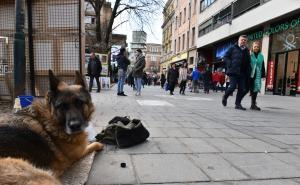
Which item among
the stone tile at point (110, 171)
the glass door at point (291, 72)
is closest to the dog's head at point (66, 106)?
the stone tile at point (110, 171)

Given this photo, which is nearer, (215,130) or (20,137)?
(20,137)

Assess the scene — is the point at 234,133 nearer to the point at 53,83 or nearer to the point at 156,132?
the point at 156,132

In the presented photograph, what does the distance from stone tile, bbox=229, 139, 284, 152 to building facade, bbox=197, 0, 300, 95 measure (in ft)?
51.7

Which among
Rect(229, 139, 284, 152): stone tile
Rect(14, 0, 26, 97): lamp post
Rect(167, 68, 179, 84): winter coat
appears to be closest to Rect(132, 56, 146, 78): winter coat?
Rect(167, 68, 179, 84): winter coat

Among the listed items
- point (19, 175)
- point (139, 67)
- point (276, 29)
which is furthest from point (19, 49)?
point (276, 29)

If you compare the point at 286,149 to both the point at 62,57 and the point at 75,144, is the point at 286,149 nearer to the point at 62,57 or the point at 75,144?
the point at 75,144

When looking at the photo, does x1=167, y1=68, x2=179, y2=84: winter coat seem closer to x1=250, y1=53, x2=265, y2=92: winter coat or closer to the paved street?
x1=250, y1=53, x2=265, y2=92: winter coat

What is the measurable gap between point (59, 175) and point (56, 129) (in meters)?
0.48

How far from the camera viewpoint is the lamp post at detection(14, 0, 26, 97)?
5.27m

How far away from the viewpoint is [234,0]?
27578 millimetres

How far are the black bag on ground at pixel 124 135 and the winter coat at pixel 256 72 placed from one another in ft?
20.7

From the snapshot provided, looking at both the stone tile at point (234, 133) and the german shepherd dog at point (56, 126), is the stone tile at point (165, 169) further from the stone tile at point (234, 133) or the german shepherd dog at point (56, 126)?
the stone tile at point (234, 133)

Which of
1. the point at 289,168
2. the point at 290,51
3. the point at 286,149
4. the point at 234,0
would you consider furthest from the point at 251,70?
the point at 234,0

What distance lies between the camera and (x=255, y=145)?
4.59 metres
